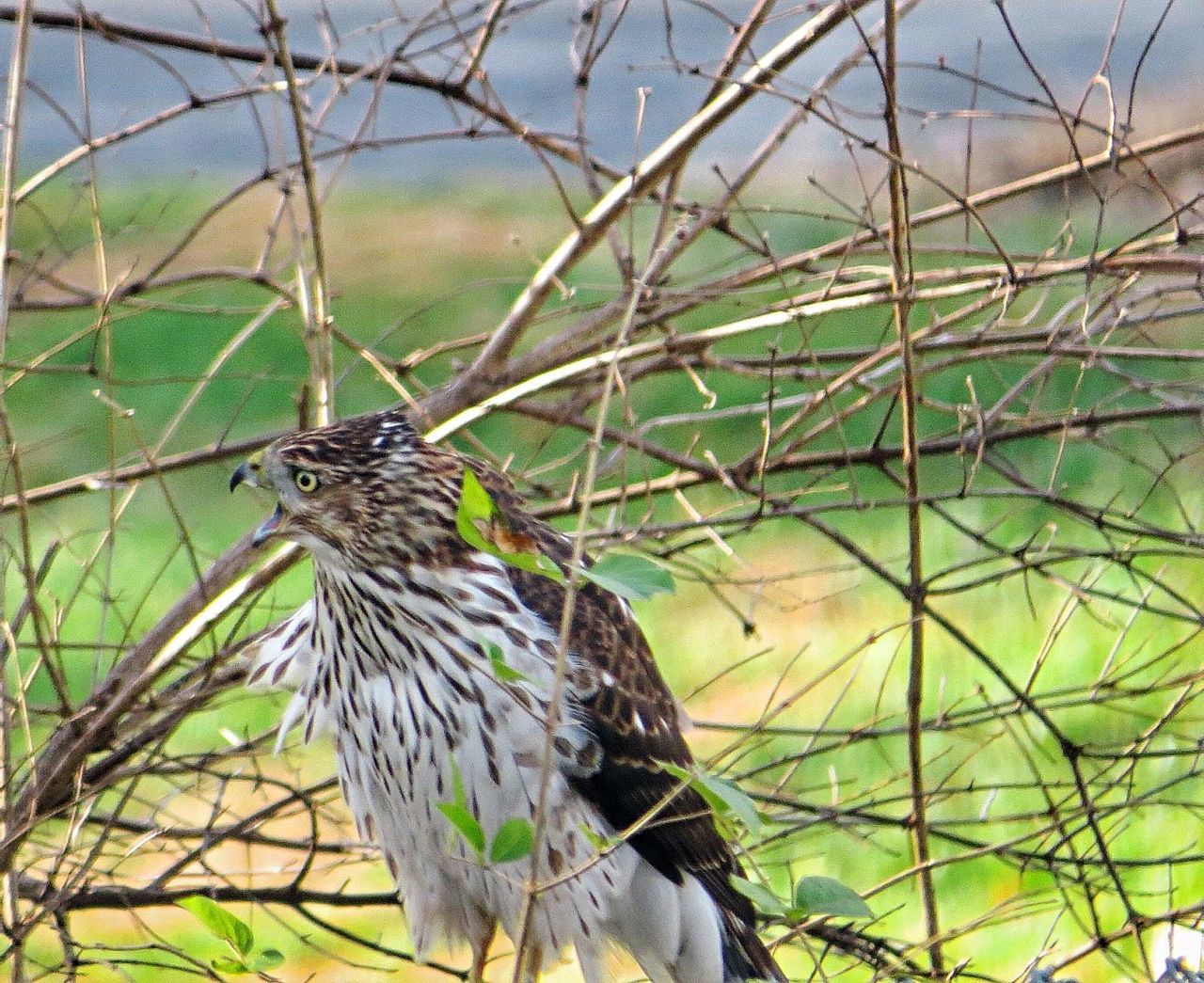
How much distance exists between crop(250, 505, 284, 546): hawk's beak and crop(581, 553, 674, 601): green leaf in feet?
2.92

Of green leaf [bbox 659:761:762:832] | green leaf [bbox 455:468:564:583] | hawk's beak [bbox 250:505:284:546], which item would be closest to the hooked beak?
hawk's beak [bbox 250:505:284:546]

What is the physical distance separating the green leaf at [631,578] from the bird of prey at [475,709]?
66cm

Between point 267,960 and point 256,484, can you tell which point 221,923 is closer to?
point 267,960

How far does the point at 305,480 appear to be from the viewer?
7.45ft

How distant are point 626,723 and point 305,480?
2.10 feet

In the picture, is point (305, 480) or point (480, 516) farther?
point (305, 480)

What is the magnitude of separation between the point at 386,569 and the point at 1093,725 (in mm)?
2732

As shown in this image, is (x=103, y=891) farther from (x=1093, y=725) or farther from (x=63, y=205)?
(x=63, y=205)

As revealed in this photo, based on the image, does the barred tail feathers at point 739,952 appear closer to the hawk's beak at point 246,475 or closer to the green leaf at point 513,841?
the hawk's beak at point 246,475

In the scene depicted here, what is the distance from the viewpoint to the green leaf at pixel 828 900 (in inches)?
62.3

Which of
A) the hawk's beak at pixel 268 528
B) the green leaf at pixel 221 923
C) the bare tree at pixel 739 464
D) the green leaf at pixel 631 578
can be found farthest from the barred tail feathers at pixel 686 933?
the green leaf at pixel 631 578

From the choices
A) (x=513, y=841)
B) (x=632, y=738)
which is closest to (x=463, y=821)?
(x=513, y=841)

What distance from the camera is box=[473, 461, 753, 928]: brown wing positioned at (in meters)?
2.44

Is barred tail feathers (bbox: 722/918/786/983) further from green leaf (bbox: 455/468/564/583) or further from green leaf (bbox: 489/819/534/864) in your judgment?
green leaf (bbox: 455/468/564/583)
